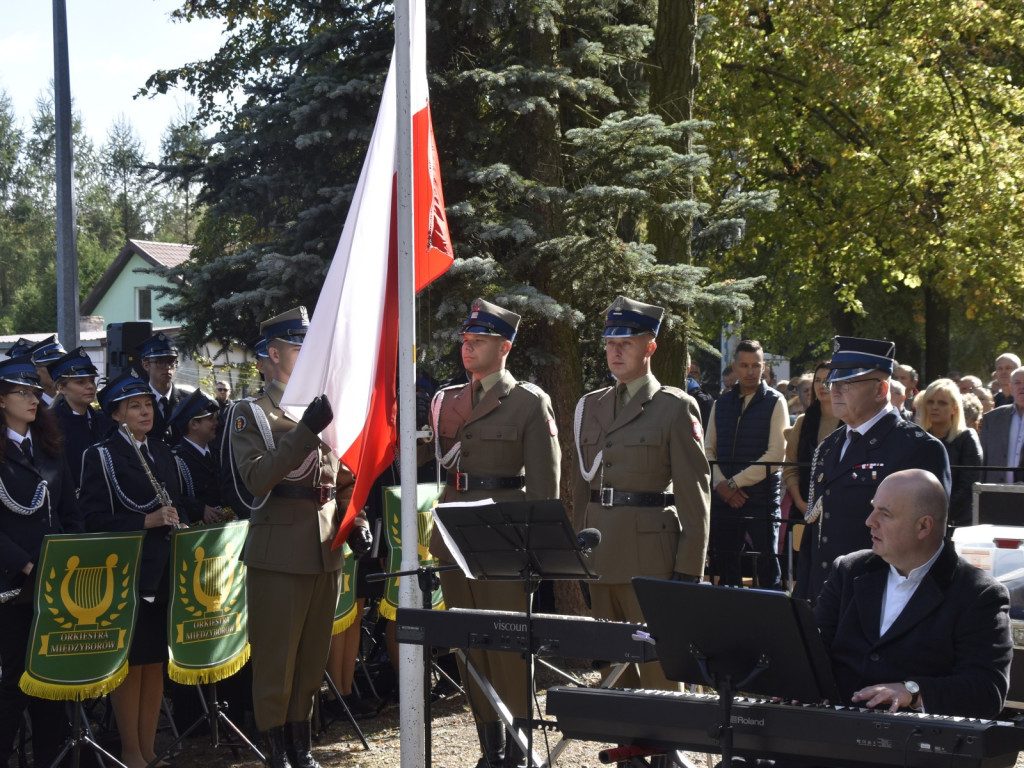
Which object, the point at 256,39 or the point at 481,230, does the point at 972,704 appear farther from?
the point at 256,39

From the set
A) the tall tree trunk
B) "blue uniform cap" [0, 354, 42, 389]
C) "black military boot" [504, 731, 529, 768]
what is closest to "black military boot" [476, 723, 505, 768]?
"black military boot" [504, 731, 529, 768]

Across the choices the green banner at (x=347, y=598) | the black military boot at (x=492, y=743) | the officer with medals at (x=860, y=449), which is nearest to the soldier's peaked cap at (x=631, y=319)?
the officer with medals at (x=860, y=449)

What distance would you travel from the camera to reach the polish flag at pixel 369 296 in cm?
597

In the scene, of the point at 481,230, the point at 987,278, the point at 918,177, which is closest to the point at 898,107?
the point at 918,177

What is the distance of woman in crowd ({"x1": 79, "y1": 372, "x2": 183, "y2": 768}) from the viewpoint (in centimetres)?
643

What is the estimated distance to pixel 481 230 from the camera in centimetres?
937

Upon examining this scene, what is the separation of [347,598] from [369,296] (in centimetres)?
234

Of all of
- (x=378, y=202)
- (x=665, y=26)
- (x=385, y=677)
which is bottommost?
(x=385, y=677)

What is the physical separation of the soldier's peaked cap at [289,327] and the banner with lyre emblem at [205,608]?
1.11 m

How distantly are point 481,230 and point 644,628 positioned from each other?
5509 mm

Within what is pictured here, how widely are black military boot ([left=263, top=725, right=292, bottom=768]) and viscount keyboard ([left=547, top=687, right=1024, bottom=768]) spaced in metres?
2.70

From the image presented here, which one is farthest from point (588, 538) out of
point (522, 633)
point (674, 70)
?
point (674, 70)

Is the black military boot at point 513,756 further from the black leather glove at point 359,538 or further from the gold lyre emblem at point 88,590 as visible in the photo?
the gold lyre emblem at point 88,590

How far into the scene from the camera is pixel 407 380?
5750mm
